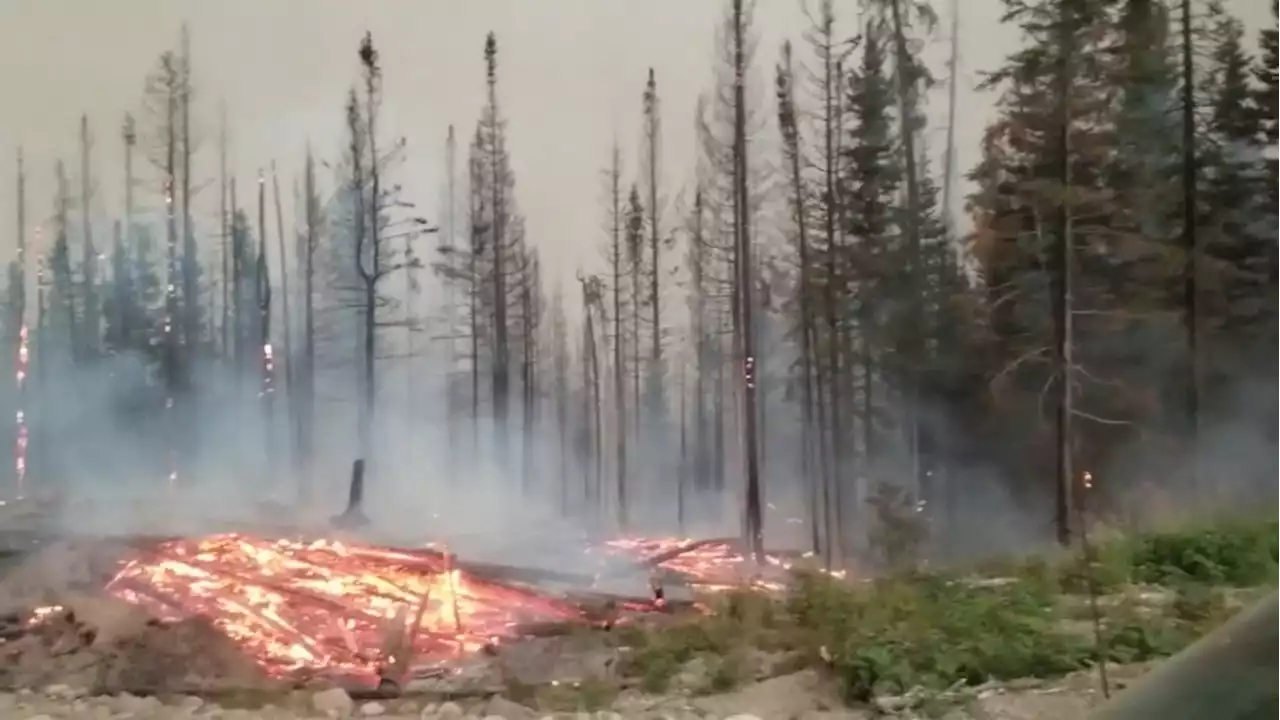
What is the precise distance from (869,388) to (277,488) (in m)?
1.13

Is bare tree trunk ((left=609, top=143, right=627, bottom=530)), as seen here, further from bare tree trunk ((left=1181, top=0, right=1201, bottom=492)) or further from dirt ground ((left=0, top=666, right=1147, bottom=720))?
bare tree trunk ((left=1181, top=0, right=1201, bottom=492))

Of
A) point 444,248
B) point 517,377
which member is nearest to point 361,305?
point 444,248

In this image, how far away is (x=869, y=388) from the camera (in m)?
2.17

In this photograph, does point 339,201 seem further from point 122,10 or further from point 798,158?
point 798,158

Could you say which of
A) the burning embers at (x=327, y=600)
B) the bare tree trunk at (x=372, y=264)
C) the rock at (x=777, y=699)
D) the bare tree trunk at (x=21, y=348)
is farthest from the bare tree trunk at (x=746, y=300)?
the bare tree trunk at (x=21, y=348)

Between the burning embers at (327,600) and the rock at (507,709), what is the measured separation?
0.35 ft

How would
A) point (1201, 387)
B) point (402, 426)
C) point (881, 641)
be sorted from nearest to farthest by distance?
point (881, 641) < point (402, 426) < point (1201, 387)

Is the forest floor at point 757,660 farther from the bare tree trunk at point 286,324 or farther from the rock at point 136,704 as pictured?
the bare tree trunk at point 286,324

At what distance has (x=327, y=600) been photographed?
2010 millimetres

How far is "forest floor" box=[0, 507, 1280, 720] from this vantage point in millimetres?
1907

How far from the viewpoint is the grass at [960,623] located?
1935mm

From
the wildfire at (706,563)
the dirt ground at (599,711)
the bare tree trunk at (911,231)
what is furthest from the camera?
the bare tree trunk at (911,231)

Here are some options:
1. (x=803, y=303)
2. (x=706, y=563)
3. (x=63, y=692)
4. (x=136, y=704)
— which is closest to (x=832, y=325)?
(x=803, y=303)

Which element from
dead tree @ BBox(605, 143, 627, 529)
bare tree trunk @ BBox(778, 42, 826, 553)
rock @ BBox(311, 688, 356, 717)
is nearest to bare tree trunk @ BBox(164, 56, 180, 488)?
rock @ BBox(311, 688, 356, 717)
